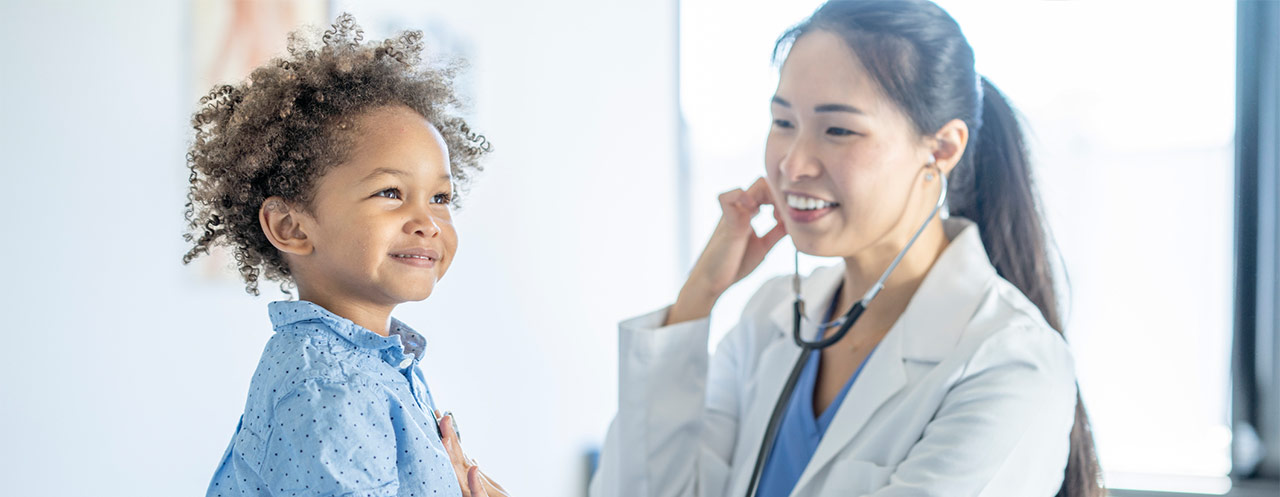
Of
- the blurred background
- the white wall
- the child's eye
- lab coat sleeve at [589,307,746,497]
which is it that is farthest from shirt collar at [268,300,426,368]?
lab coat sleeve at [589,307,746,497]

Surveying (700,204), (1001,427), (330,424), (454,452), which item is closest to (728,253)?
(1001,427)

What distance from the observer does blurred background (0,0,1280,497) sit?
1676 millimetres

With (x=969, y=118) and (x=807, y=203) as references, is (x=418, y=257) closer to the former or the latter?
(x=807, y=203)

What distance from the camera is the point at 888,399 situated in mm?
1345

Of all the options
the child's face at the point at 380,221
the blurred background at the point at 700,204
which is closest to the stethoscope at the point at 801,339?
the blurred background at the point at 700,204

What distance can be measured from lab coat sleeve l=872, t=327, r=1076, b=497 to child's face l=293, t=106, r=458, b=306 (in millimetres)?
660

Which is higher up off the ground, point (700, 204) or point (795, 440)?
point (700, 204)

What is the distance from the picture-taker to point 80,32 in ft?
3.49

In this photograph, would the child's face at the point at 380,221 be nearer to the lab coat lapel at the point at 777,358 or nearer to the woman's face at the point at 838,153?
the woman's face at the point at 838,153

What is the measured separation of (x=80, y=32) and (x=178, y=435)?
49 centimetres

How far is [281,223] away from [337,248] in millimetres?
72

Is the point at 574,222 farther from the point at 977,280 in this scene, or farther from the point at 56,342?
the point at 56,342

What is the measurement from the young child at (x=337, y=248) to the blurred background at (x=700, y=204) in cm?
38

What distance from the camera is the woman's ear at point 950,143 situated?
1.37 metres
